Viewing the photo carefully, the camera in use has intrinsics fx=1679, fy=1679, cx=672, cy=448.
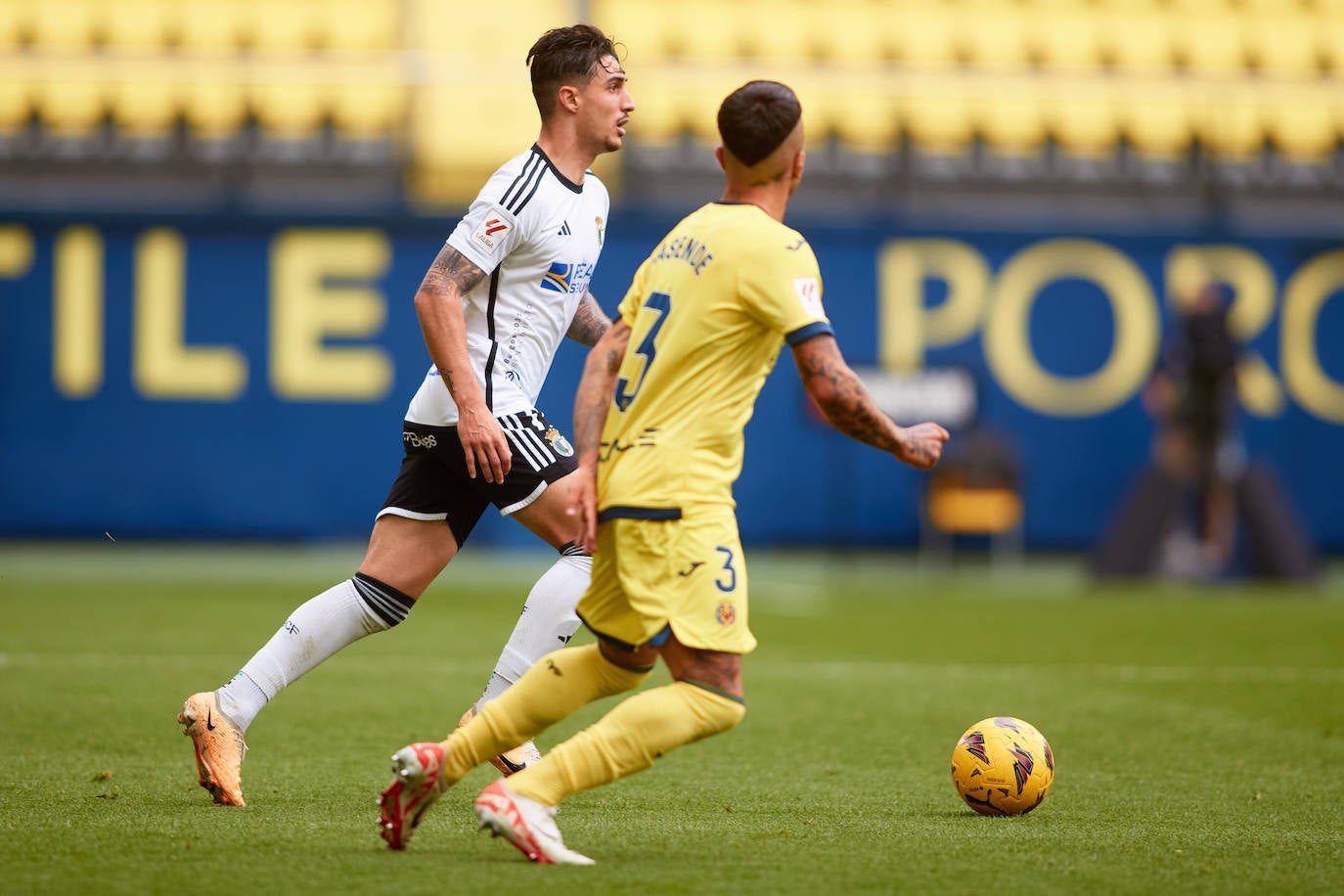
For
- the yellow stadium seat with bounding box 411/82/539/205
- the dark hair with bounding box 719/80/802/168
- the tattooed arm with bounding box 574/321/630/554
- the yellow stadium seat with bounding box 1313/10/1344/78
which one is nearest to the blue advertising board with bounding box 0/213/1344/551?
the yellow stadium seat with bounding box 411/82/539/205

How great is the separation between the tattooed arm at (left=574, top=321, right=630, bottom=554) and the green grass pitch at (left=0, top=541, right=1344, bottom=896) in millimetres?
704

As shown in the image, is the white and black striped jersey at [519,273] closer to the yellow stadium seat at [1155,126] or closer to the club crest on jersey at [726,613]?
the club crest on jersey at [726,613]

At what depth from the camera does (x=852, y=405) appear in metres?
3.31

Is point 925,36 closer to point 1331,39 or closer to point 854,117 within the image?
point 854,117

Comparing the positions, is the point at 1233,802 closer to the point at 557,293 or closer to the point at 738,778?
the point at 738,778

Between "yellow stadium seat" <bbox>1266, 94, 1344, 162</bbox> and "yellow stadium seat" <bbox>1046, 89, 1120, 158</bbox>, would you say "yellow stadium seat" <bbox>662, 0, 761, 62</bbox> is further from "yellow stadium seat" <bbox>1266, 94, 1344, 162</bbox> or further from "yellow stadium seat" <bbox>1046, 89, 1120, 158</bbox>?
"yellow stadium seat" <bbox>1266, 94, 1344, 162</bbox>

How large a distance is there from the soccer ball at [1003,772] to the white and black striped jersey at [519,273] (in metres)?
1.44

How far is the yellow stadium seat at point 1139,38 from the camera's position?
15680 mm

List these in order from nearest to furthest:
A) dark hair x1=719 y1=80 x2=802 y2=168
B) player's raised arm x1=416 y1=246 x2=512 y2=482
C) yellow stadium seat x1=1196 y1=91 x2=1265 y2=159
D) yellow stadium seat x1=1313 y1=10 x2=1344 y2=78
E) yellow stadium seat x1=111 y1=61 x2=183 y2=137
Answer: dark hair x1=719 y1=80 x2=802 y2=168 < player's raised arm x1=416 y1=246 x2=512 y2=482 < yellow stadium seat x1=111 y1=61 x2=183 y2=137 < yellow stadium seat x1=1196 y1=91 x2=1265 y2=159 < yellow stadium seat x1=1313 y1=10 x2=1344 y2=78

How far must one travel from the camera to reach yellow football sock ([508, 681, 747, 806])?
3301 millimetres

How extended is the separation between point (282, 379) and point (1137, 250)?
7.03 m

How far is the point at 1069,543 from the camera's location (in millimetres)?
13961

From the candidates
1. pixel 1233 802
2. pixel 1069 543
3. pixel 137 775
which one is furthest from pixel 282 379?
pixel 1233 802

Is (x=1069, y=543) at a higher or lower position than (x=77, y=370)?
lower
